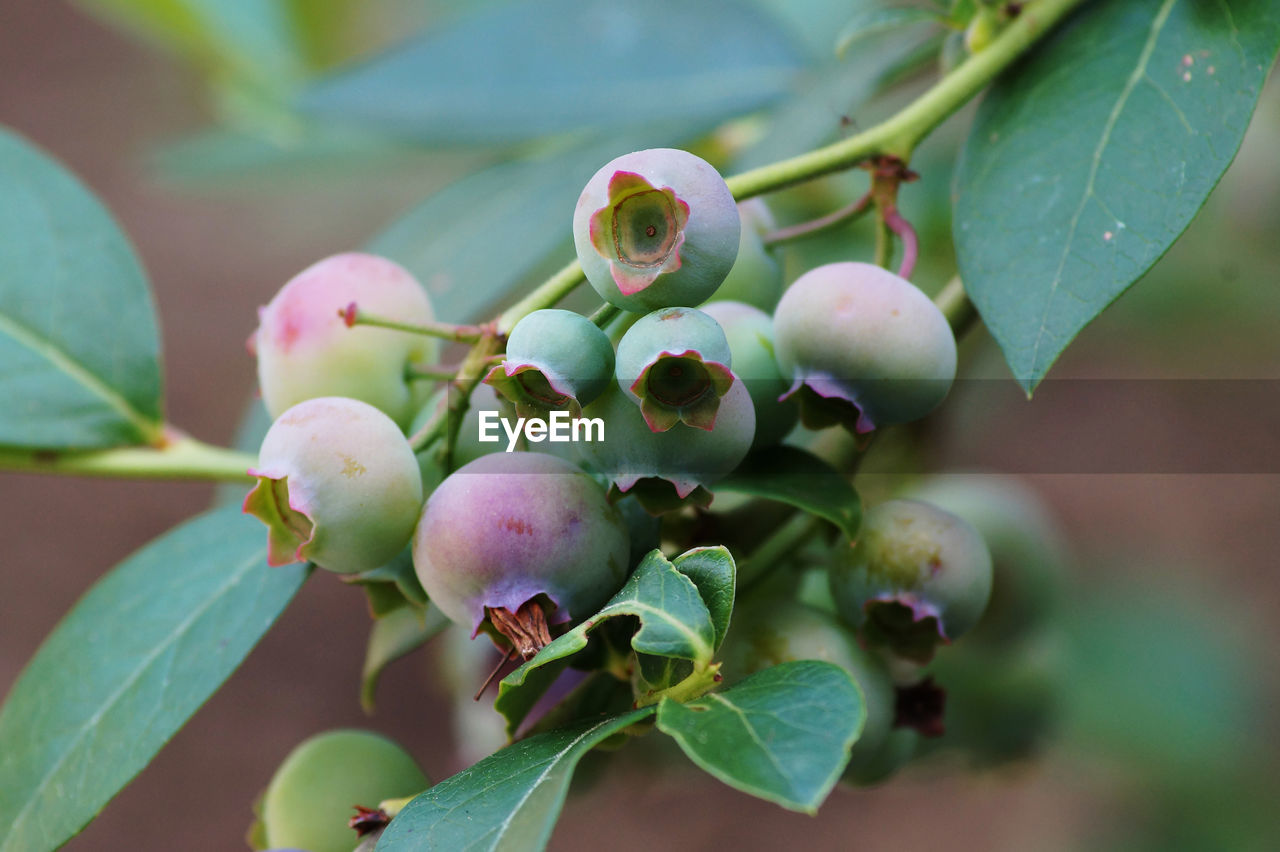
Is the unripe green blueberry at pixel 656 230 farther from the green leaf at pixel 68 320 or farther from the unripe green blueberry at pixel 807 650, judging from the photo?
the green leaf at pixel 68 320

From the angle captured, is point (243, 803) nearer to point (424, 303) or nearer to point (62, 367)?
point (62, 367)

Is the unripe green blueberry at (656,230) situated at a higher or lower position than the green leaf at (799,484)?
higher

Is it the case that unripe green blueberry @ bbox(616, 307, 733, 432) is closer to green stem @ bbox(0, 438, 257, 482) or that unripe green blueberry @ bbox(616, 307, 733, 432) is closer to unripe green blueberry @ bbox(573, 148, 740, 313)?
unripe green blueberry @ bbox(573, 148, 740, 313)

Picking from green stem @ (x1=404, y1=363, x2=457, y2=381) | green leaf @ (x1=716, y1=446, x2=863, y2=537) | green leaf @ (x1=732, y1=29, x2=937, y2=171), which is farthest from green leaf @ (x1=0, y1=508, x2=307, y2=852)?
green leaf @ (x1=732, y1=29, x2=937, y2=171)

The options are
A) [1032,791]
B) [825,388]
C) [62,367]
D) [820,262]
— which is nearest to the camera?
[825,388]

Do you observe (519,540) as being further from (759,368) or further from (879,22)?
(879,22)

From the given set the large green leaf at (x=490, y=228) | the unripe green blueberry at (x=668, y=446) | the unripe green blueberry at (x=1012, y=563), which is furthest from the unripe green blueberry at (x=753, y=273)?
the large green leaf at (x=490, y=228)

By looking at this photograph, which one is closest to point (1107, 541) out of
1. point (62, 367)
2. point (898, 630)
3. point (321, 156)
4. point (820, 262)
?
point (820, 262)
